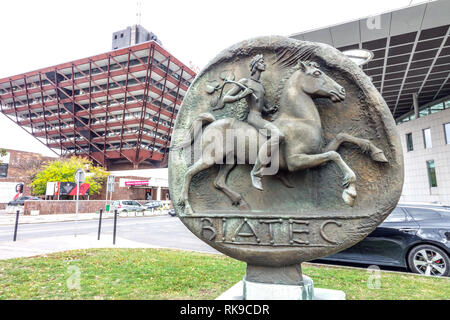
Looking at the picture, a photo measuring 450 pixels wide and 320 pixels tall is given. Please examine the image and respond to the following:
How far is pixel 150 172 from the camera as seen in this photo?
43.0m

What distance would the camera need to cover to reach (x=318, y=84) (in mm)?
3049

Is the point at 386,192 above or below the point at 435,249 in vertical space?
above

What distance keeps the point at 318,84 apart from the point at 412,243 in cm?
455

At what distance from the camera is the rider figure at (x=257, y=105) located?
3045 mm

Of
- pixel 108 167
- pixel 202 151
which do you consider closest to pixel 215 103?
pixel 202 151

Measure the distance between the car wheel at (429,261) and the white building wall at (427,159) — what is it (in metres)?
18.1

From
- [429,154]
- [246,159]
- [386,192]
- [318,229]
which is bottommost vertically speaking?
[318,229]

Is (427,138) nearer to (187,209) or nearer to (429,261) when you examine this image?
(429,261)

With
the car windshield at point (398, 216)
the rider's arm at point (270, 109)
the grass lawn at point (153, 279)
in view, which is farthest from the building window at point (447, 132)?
the rider's arm at point (270, 109)

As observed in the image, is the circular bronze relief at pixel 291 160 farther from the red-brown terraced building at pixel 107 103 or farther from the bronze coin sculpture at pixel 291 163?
the red-brown terraced building at pixel 107 103

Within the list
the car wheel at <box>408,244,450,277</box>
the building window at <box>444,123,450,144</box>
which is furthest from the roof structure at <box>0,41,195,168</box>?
the car wheel at <box>408,244,450,277</box>

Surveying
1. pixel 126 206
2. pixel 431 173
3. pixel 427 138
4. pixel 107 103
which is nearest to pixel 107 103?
pixel 107 103

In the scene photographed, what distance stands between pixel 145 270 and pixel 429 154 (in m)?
23.4

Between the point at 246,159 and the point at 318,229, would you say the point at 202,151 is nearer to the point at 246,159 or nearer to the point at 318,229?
the point at 246,159
